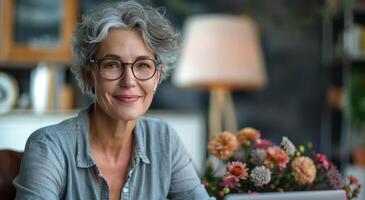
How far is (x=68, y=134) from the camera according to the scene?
4.57ft

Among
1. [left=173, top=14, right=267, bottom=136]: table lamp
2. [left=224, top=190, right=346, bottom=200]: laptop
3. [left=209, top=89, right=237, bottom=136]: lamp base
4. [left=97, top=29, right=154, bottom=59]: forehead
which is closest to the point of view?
[left=224, top=190, right=346, bottom=200]: laptop

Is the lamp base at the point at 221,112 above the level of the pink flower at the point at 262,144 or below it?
below

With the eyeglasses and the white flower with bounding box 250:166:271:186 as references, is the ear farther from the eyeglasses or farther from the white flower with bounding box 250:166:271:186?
the white flower with bounding box 250:166:271:186

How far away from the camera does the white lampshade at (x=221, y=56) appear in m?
3.77

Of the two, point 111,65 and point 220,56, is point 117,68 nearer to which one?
point 111,65

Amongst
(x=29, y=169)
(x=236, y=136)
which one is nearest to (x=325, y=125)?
(x=236, y=136)

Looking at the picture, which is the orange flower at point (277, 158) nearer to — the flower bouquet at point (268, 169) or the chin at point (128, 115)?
the flower bouquet at point (268, 169)

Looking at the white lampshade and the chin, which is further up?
the white lampshade

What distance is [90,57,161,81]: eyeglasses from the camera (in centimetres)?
137

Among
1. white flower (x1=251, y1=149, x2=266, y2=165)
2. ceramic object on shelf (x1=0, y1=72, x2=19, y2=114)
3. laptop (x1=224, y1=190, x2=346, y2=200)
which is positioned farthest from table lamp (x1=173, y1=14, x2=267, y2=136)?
laptop (x1=224, y1=190, x2=346, y2=200)

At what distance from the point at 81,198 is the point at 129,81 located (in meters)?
0.28

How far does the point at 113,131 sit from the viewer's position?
57.1 inches

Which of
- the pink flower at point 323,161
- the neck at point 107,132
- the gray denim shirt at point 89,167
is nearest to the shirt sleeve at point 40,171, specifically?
the gray denim shirt at point 89,167

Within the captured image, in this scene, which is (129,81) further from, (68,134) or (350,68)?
(350,68)
